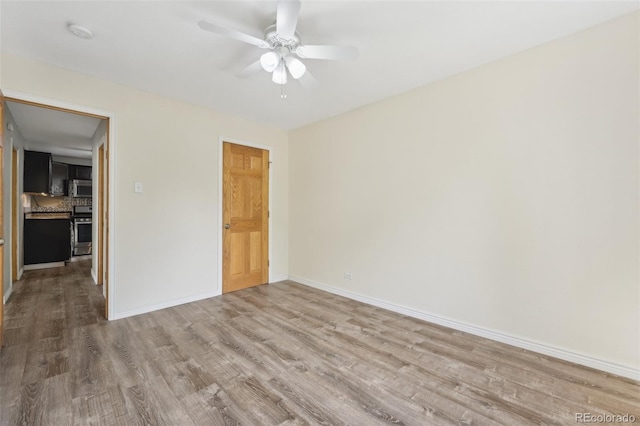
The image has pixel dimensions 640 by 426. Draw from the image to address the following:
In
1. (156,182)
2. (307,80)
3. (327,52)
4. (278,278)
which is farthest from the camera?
(278,278)

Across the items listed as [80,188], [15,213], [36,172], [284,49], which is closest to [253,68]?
[284,49]

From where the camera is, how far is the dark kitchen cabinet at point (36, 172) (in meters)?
5.15

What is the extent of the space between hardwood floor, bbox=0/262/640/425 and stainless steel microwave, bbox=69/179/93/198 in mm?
4455

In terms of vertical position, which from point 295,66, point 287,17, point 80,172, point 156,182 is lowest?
point 156,182

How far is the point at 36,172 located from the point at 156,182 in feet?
12.9

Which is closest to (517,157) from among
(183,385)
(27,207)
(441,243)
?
(441,243)

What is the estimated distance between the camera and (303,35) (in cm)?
220

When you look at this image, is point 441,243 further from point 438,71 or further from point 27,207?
point 27,207

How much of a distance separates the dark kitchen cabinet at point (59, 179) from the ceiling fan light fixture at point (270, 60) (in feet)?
23.0

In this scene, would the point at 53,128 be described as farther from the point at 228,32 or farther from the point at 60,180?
the point at 228,32

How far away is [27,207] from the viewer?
5.52 meters
